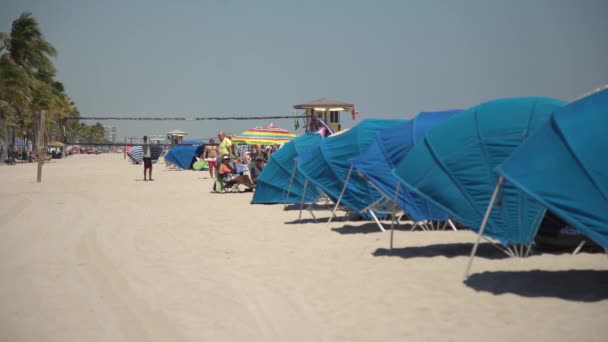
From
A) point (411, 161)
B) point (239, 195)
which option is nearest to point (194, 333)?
point (411, 161)

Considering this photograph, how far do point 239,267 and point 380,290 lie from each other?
204 centimetres

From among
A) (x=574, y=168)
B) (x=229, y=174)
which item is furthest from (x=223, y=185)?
(x=574, y=168)

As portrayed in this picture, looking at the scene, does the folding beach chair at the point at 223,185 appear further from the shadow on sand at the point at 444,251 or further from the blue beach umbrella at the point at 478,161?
the blue beach umbrella at the point at 478,161

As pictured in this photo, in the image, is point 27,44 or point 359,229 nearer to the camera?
point 359,229

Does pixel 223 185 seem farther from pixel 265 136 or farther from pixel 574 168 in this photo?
pixel 574 168

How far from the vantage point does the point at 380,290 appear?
662cm

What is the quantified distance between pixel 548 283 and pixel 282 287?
2647 millimetres

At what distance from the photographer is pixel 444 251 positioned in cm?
878

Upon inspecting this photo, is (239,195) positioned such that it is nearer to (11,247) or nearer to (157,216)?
(157,216)

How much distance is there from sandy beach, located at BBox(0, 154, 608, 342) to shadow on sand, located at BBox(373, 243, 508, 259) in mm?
26

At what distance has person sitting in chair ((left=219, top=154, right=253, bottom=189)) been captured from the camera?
1959 cm

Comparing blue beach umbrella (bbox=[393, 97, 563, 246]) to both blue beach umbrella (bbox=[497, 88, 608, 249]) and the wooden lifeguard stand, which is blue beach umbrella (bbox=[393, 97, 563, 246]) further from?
the wooden lifeguard stand

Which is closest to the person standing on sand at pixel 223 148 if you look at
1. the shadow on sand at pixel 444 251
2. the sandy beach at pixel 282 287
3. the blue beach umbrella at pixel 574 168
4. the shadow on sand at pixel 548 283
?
the sandy beach at pixel 282 287

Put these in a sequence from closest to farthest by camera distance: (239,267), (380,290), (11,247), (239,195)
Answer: (380,290) < (239,267) < (11,247) < (239,195)
